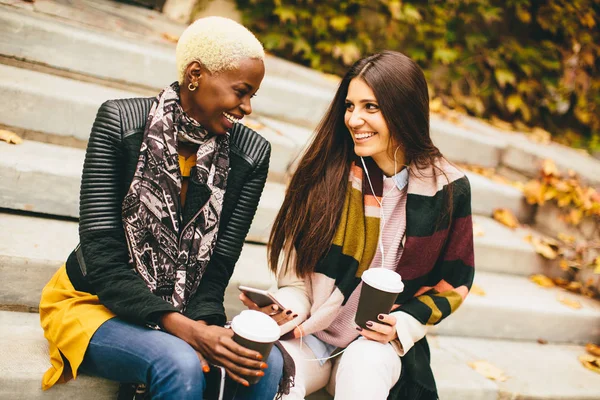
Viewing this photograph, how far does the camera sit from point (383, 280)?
182 centimetres

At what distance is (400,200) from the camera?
231 centimetres

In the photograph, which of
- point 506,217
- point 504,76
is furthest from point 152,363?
point 504,76

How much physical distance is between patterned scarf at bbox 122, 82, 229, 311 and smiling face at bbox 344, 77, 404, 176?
0.54 metres

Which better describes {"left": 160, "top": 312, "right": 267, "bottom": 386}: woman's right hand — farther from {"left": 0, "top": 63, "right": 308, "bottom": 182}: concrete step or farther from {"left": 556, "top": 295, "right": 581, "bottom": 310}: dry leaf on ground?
{"left": 556, "top": 295, "right": 581, "bottom": 310}: dry leaf on ground

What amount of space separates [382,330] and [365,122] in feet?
2.69

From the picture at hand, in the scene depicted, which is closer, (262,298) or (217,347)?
(217,347)

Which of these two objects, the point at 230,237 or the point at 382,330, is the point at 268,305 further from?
the point at 382,330

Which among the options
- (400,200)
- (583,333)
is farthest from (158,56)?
(583,333)

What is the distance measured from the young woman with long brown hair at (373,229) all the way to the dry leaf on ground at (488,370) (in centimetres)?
79

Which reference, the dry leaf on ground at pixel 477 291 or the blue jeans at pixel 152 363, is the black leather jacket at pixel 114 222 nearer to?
the blue jeans at pixel 152 363

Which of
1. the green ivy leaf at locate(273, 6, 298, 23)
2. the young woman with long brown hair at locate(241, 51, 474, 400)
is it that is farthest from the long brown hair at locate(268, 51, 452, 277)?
the green ivy leaf at locate(273, 6, 298, 23)

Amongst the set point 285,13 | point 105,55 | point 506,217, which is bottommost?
point 506,217

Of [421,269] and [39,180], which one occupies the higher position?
[421,269]

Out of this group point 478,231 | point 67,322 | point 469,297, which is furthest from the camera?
point 478,231
